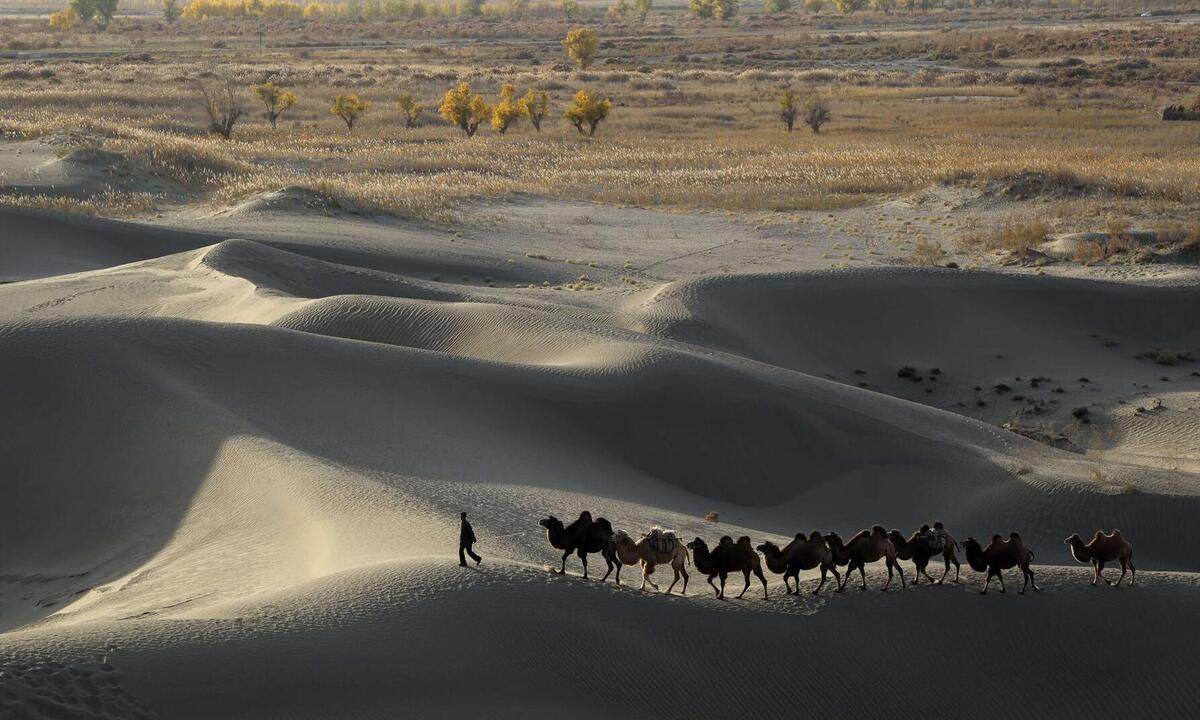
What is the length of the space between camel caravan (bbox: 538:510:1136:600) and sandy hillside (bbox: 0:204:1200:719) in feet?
0.63

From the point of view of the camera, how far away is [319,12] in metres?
199

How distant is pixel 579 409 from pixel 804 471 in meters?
2.80

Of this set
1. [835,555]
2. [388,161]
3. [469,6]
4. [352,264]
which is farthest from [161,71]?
[469,6]

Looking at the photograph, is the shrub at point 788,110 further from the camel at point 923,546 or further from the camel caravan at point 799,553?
the camel at point 923,546

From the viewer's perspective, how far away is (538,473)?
494 inches

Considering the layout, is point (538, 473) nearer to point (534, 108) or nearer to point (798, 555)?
point (798, 555)

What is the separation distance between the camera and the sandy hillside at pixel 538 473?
23.7ft

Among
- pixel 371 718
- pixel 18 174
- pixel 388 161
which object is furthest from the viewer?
pixel 388 161

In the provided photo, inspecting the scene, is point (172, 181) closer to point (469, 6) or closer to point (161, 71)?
point (161, 71)

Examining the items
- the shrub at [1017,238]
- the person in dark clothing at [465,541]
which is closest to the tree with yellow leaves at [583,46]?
the shrub at [1017,238]

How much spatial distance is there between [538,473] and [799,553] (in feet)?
16.2

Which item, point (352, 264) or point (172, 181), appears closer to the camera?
point (352, 264)

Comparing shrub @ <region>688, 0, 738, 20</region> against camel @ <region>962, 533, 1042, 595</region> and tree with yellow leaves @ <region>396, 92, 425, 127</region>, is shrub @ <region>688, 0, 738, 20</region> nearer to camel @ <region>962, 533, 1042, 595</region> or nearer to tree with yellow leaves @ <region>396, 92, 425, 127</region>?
tree with yellow leaves @ <region>396, 92, 425, 127</region>

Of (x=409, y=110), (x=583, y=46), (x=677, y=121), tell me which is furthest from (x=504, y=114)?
(x=583, y=46)
